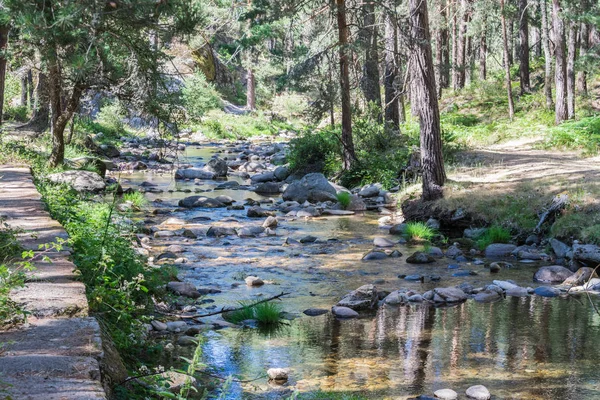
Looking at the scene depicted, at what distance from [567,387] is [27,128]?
2310 cm

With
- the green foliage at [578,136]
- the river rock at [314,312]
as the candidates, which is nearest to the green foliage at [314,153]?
the green foliage at [578,136]

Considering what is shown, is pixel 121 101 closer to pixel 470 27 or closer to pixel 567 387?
pixel 567 387

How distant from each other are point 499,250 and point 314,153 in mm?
9719

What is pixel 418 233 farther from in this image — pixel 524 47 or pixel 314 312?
pixel 524 47

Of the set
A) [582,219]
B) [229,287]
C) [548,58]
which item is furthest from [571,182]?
[548,58]

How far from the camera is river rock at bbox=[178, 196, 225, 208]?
51.1 feet

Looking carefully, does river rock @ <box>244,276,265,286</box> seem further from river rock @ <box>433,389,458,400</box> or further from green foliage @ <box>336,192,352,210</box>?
green foliage @ <box>336,192,352,210</box>

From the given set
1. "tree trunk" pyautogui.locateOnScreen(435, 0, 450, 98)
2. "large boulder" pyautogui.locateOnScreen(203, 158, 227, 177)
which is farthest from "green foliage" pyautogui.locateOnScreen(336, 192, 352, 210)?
"tree trunk" pyautogui.locateOnScreen(435, 0, 450, 98)

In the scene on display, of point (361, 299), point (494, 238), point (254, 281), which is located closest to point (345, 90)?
point (494, 238)

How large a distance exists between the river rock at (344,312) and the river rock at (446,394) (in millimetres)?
2317

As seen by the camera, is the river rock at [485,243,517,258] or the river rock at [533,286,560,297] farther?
the river rock at [485,243,517,258]

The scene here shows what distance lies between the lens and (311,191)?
16.2 m

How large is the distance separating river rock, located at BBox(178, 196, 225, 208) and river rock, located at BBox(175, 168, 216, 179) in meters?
5.28

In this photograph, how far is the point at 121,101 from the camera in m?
13.9
